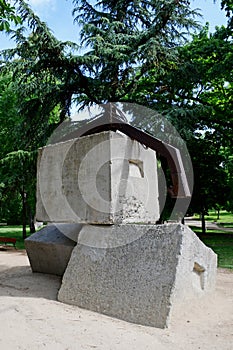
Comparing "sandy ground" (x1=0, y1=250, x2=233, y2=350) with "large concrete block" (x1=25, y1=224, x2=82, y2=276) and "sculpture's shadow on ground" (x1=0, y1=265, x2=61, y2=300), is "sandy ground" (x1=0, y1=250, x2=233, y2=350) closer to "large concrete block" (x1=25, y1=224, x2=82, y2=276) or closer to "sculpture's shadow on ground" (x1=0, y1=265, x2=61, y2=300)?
"sculpture's shadow on ground" (x1=0, y1=265, x2=61, y2=300)

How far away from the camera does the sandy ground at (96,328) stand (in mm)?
3715

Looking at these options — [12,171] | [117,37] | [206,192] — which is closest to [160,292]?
[117,37]

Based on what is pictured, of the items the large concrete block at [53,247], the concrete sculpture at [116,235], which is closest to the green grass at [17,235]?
the large concrete block at [53,247]

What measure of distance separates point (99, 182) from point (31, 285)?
235 centimetres

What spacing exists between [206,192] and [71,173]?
13829mm

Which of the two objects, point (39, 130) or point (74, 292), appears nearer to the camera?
point (74, 292)

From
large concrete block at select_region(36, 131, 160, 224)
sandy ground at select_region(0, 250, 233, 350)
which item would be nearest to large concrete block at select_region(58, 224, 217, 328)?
sandy ground at select_region(0, 250, 233, 350)

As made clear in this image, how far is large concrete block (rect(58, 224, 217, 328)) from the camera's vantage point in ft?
14.8

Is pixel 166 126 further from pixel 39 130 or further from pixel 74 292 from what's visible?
pixel 74 292

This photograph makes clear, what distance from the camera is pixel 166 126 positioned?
1131cm

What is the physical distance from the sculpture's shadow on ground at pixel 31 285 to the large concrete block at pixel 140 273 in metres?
0.52

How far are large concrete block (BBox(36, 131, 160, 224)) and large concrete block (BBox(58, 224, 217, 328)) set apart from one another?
51cm

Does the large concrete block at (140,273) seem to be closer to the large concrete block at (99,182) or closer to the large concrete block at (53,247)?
the large concrete block at (99,182)

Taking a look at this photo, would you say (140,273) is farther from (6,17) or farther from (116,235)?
(6,17)
